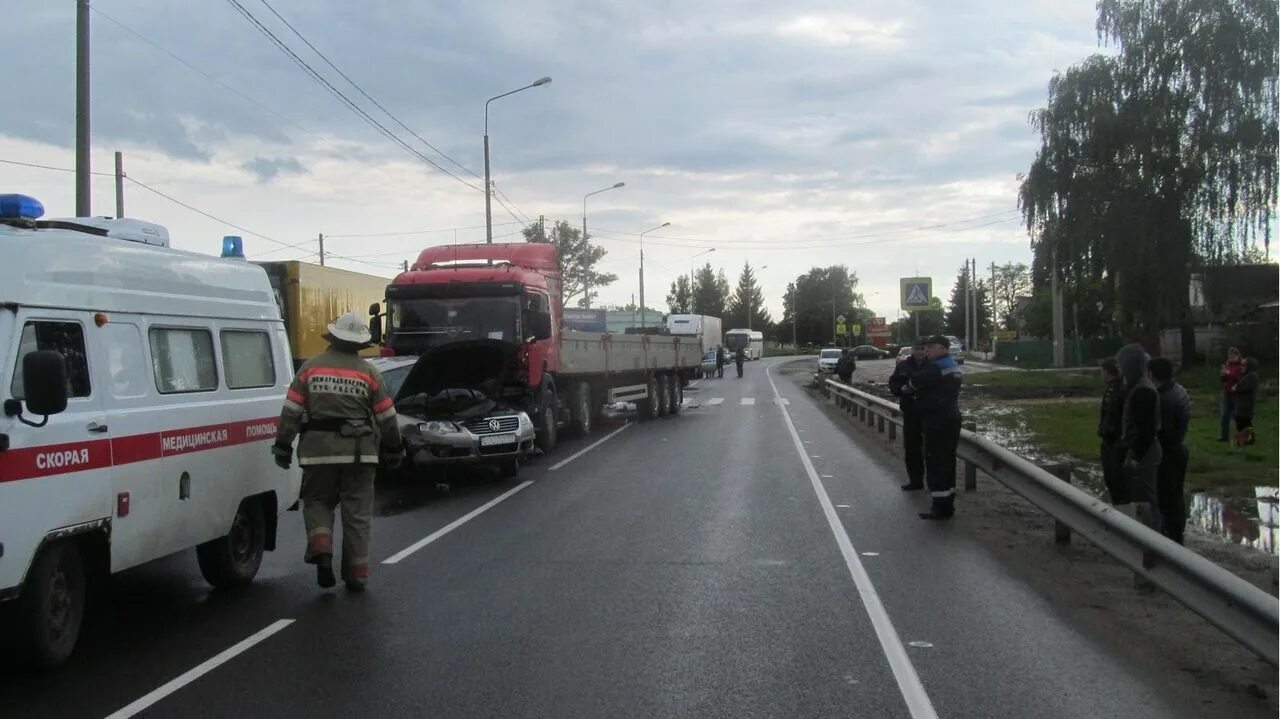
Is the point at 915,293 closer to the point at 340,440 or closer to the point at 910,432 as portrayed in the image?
the point at 910,432

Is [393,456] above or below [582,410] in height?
above

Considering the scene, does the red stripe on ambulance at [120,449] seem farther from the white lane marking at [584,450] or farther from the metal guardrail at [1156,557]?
the white lane marking at [584,450]

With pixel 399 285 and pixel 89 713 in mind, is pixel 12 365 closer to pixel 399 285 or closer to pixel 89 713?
pixel 89 713

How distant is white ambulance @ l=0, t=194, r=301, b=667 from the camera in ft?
17.7

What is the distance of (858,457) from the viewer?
56.0 ft

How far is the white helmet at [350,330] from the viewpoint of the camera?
24.7ft

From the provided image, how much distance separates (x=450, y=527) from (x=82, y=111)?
872 centimetres

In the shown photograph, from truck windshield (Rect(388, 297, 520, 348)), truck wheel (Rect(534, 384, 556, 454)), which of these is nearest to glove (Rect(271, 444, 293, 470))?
truck windshield (Rect(388, 297, 520, 348))

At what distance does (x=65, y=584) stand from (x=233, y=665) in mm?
996

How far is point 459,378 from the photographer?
15727mm

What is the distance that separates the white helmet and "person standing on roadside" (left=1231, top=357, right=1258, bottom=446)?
46.6 feet

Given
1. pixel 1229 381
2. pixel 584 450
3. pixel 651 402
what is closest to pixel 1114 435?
pixel 1229 381

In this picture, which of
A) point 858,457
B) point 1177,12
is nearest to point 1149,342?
point 1177,12

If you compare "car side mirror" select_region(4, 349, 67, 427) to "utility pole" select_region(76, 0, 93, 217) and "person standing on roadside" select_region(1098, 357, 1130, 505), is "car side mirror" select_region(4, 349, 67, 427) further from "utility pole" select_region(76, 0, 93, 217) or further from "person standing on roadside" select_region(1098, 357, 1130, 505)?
"utility pole" select_region(76, 0, 93, 217)
